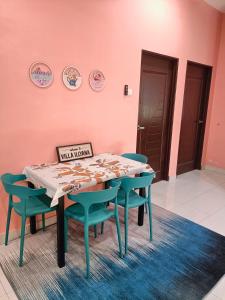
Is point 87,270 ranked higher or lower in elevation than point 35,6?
lower

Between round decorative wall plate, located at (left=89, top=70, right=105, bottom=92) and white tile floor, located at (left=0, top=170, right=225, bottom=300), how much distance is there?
5.72ft

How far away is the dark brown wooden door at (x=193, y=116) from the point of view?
4195 mm

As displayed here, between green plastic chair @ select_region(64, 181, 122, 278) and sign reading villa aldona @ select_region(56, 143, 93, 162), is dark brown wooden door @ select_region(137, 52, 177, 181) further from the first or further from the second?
green plastic chair @ select_region(64, 181, 122, 278)

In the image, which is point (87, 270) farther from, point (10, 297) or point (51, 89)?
point (51, 89)

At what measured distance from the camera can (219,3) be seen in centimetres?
378

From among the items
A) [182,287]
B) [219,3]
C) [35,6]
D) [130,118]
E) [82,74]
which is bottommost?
[182,287]

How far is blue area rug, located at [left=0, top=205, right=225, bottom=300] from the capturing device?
174cm

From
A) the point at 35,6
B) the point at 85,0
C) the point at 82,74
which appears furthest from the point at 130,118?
the point at 35,6

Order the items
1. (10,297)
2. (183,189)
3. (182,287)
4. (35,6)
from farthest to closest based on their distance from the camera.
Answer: (183,189) < (35,6) < (182,287) < (10,297)

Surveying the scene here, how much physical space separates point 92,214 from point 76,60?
1.61 metres

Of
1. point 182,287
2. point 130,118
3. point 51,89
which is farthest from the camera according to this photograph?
point 130,118

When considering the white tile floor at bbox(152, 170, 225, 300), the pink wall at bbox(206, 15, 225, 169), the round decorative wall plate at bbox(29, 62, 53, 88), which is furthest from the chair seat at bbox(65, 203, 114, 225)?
the pink wall at bbox(206, 15, 225, 169)

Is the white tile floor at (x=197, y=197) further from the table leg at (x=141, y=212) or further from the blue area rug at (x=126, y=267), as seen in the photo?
the table leg at (x=141, y=212)

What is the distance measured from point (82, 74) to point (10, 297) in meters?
2.14
